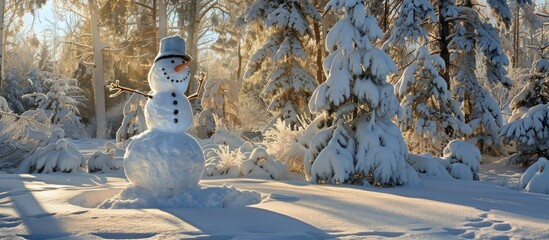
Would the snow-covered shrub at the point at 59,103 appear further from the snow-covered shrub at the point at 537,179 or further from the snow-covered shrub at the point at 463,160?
the snow-covered shrub at the point at 537,179

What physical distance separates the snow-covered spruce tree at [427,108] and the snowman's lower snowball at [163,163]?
26.8 ft

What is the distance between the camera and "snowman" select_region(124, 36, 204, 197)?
640cm

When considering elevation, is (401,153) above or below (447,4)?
below

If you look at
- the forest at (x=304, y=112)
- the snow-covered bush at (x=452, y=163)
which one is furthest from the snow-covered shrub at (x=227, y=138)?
the snow-covered bush at (x=452, y=163)

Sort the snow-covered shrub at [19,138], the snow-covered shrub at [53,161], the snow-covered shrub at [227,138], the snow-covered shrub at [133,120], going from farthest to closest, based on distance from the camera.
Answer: the snow-covered shrub at [133,120] → the snow-covered shrub at [227,138] → the snow-covered shrub at [19,138] → the snow-covered shrub at [53,161]

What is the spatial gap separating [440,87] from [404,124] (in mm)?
1337

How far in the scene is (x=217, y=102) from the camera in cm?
2061

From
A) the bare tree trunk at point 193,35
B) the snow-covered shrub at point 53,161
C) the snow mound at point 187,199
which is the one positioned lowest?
the snow mound at point 187,199

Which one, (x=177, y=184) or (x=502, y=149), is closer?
(x=177, y=184)

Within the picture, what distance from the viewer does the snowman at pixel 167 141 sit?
252 inches

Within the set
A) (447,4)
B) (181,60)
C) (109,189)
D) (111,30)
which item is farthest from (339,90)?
(111,30)

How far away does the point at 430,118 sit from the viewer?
45.1ft

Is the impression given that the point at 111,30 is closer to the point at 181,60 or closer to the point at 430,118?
the point at 430,118

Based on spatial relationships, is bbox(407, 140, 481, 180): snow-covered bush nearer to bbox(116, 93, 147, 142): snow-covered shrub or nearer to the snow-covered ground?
the snow-covered ground
